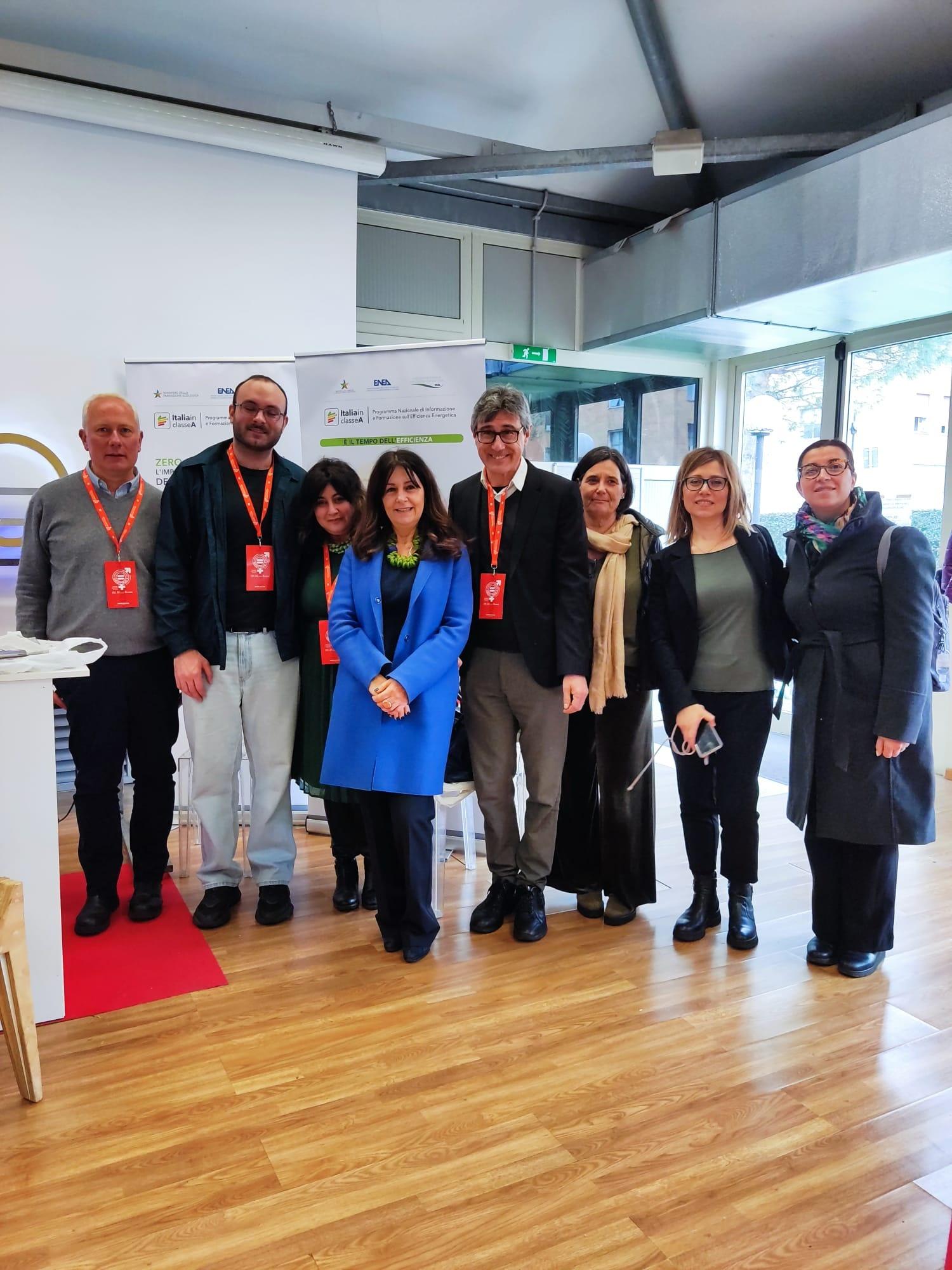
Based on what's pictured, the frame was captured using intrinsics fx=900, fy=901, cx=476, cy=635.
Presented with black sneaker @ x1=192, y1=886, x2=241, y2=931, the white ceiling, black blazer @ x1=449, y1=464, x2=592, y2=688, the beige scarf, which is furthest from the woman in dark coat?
the white ceiling

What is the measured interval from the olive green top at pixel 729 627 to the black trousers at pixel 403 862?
3.12 feet

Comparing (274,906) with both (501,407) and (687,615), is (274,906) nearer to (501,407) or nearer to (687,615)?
(687,615)

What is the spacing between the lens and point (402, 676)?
2.57m

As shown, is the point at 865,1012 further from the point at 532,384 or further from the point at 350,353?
the point at 532,384

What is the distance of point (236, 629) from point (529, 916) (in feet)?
4.33

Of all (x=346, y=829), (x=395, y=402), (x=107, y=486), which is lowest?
(x=346, y=829)

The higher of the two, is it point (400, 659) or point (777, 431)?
point (777, 431)

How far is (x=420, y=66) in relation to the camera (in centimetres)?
432

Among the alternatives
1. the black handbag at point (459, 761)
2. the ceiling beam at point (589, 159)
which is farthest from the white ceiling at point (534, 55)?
the black handbag at point (459, 761)

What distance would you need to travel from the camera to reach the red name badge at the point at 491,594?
9.07ft

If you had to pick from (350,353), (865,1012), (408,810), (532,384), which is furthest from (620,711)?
(532,384)

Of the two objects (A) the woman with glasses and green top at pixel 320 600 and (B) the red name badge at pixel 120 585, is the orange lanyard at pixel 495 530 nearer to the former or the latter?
(A) the woman with glasses and green top at pixel 320 600

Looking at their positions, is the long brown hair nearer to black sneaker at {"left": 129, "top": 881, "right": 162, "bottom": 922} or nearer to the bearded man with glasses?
the bearded man with glasses

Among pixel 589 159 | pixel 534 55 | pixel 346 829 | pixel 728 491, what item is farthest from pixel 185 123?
pixel 346 829
